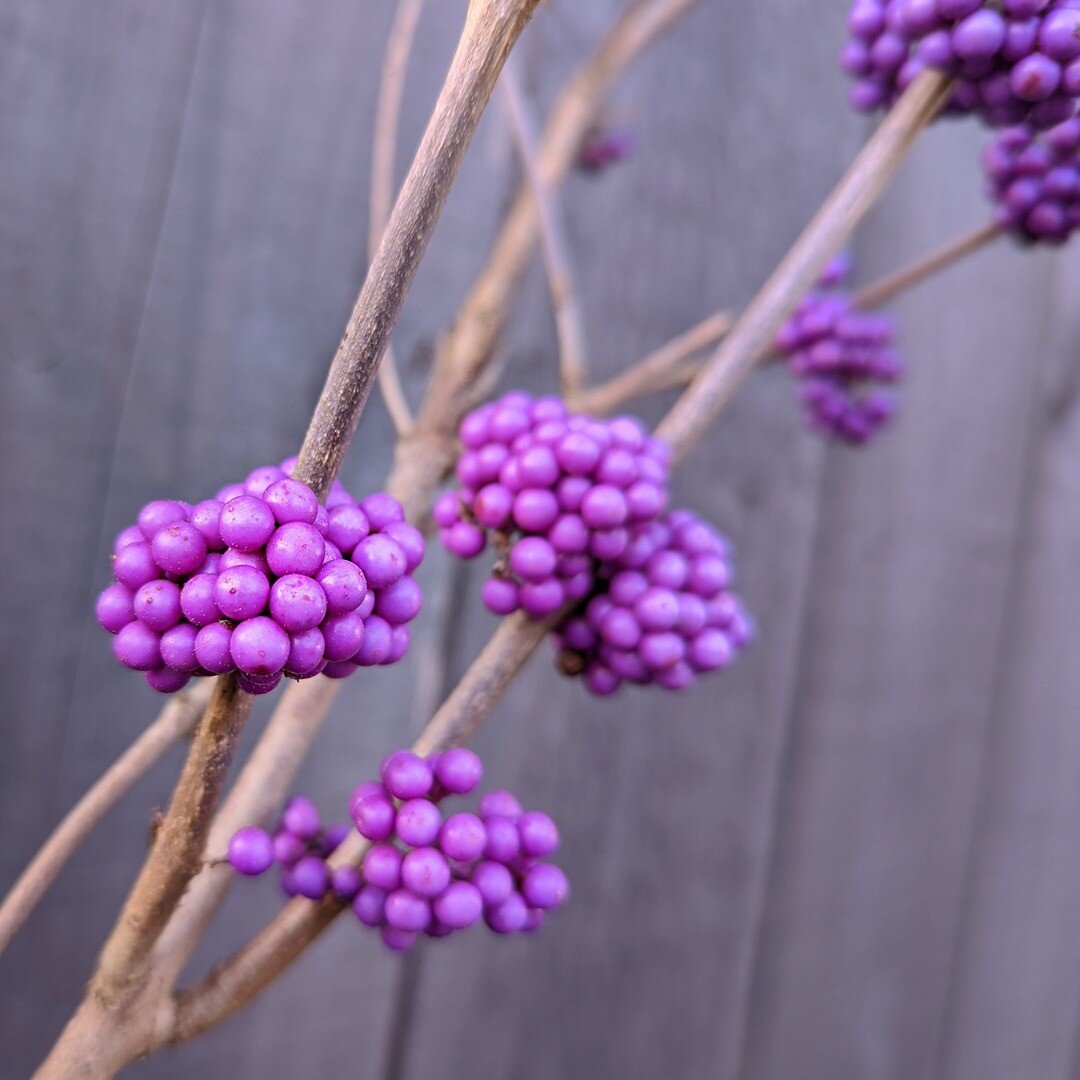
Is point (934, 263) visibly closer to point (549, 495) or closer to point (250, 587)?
point (549, 495)

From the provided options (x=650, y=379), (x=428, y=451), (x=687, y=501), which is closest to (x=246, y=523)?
(x=428, y=451)

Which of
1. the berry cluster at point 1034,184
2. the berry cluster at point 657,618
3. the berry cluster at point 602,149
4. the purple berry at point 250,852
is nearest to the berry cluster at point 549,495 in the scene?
the berry cluster at point 657,618

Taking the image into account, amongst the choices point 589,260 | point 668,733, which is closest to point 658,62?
point 589,260

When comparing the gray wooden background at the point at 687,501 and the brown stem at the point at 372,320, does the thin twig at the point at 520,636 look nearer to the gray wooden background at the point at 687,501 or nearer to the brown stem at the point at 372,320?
the brown stem at the point at 372,320

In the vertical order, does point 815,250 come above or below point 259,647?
above

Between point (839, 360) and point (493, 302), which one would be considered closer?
point (493, 302)

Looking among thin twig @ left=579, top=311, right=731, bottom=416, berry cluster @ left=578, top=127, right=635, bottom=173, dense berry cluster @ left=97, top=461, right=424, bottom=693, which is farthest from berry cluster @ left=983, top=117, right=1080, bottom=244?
dense berry cluster @ left=97, top=461, right=424, bottom=693

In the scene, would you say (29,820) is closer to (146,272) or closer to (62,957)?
(62,957)
